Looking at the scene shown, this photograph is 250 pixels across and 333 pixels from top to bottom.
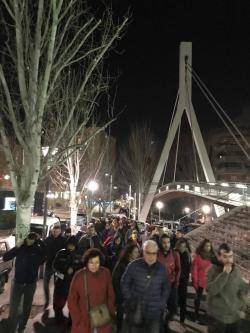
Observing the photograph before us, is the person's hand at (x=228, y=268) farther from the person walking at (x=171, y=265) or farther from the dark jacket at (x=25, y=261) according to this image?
A: the dark jacket at (x=25, y=261)

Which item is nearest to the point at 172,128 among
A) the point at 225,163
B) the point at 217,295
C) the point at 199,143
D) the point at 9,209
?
the point at 199,143

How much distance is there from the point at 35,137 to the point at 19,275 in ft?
9.19

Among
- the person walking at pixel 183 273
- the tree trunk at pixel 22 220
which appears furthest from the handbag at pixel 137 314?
the tree trunk at pixel 22 220

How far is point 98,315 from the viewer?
4508mm

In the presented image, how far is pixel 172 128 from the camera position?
139ft

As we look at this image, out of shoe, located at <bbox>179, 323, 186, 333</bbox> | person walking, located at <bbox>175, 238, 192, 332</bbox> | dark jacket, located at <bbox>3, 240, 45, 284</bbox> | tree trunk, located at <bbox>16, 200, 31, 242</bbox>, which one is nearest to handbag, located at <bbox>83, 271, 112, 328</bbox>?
dark jacket, located at <bbox>3, 240, 45, 284</bbox>

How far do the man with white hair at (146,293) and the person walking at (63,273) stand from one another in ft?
6.67

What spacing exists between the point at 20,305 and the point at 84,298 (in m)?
2.06

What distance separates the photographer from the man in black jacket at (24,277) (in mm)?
6129

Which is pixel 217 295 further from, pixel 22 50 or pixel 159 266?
pixel 22 50

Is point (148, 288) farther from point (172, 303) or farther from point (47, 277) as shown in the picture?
point (47, 277)

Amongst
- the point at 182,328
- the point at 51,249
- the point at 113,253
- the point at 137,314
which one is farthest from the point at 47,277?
the point at 137,314

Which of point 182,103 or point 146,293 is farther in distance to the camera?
point 182,103

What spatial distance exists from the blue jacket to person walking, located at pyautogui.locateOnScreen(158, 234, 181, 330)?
7.17ft
